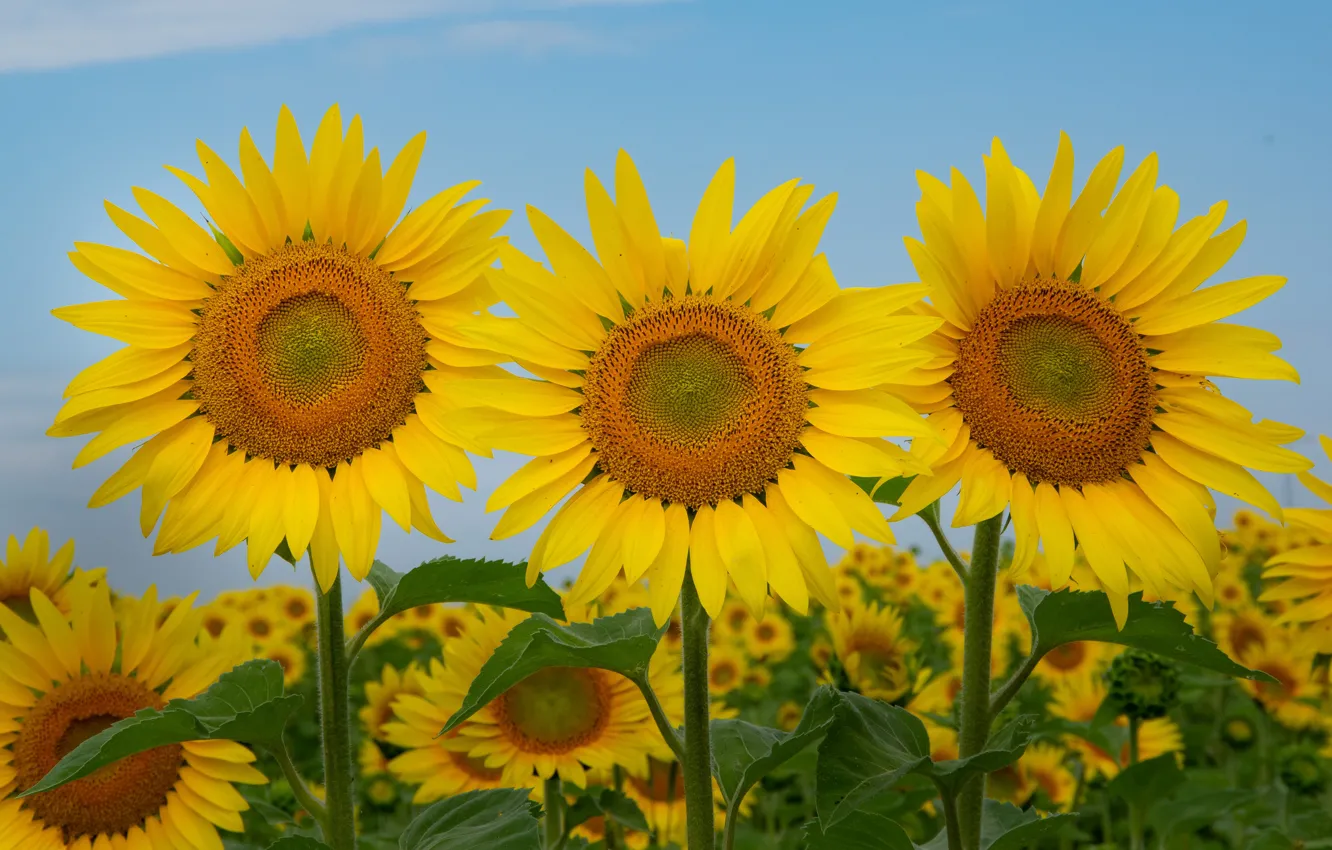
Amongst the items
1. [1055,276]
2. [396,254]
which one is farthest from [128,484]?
[1055,276]

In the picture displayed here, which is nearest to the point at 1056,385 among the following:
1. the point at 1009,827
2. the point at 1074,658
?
the point at 1009,827

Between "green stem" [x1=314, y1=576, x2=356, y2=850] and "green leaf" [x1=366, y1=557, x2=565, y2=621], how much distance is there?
0.10 metres

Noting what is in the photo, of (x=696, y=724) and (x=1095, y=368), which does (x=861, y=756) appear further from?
(x=1095, y=368)

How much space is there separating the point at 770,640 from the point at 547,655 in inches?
226

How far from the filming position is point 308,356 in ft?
9.34

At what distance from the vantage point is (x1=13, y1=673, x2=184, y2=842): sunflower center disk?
3449mm

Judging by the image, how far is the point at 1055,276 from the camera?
276 centimetres

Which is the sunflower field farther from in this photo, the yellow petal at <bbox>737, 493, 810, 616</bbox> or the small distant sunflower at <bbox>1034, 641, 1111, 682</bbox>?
the small distant sunflower at <bbox>1034, 641, 1111, 682</bbox>

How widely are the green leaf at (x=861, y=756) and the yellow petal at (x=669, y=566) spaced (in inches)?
21.7

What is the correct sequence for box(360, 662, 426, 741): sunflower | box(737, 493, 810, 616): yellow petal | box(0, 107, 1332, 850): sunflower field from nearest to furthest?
box(737, 493, 810, 616): yellow petal, box(0, 107, 1332, 850): sunflower field, box(360, 662, 426, 741): sunflower

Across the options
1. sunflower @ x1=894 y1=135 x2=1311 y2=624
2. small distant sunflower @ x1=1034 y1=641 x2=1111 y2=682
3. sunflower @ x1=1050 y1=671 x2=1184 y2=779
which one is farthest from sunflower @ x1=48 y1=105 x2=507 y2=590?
small distant sunflower @ x1=1034 y1=641 x2=1111 y2=682

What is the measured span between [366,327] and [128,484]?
2.00ft

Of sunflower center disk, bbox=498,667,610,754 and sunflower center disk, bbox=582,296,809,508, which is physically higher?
sunflower center disk, bbox=582,296,809,508

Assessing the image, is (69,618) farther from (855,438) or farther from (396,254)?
(855,438)
